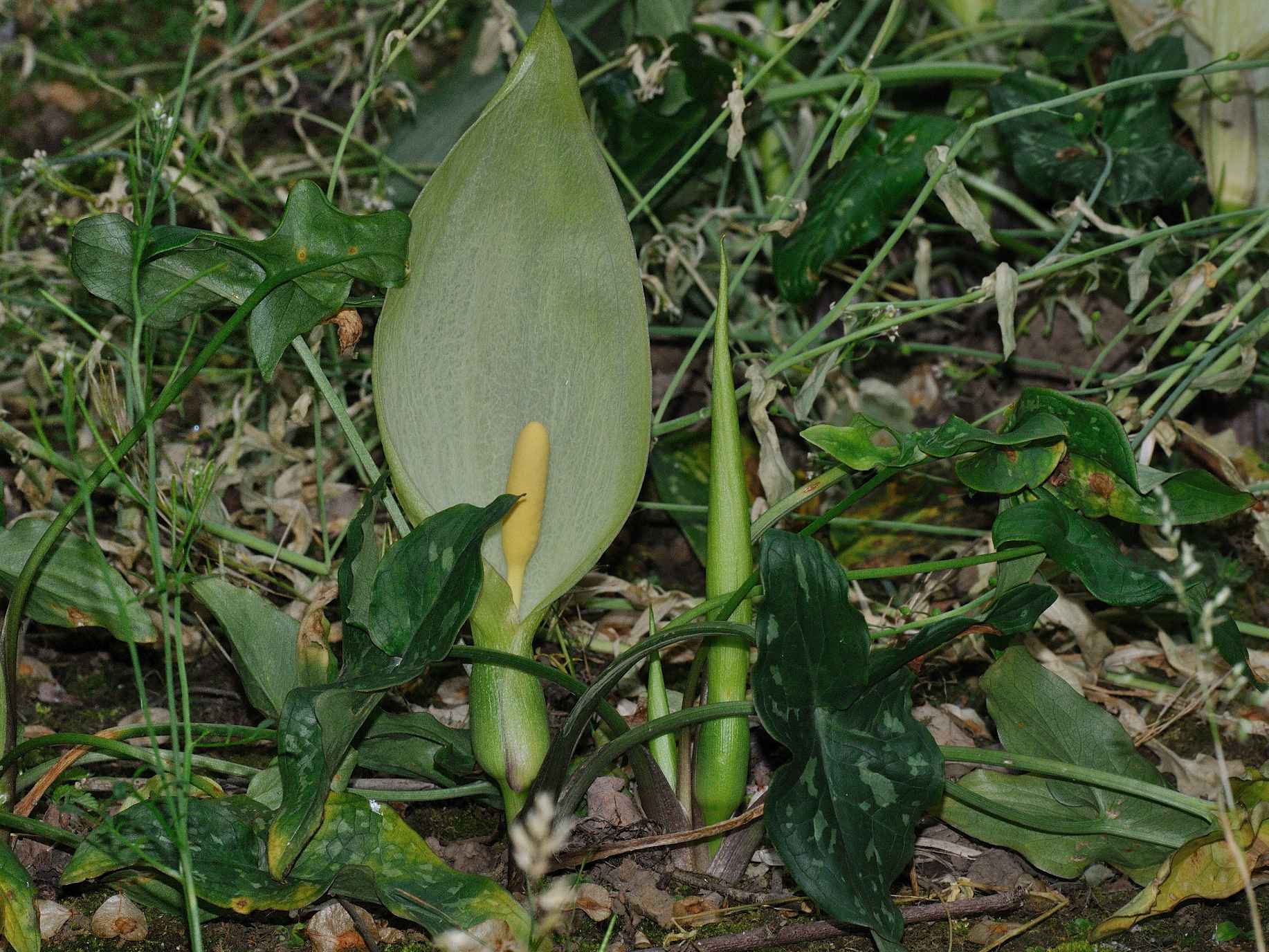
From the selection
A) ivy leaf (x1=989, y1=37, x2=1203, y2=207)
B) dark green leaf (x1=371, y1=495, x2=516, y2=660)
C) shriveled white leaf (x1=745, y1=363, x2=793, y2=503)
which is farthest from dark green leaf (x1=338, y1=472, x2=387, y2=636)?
ivy leaf (x1=989, y1=37, x2=1203, y2=207)

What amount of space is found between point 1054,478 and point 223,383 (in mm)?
929

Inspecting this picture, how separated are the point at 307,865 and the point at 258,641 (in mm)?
183

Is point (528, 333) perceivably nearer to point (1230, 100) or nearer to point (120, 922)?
point (120, 922)

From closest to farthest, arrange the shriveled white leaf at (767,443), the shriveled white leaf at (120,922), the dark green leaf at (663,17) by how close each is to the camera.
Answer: the shriveled white leaf at (120,922), the shriveled white leaf at (767,443), the dark green leaf at (663,17)

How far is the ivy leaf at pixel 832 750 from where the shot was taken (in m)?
0.70

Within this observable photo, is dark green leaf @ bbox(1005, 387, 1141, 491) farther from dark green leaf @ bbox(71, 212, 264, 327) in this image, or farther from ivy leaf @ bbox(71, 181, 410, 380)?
dark green leaf @ bbox(71, 212, 264, 327)

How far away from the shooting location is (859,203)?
47.9 inches

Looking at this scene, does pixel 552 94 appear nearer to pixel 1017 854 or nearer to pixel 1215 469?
pixel 1017 854

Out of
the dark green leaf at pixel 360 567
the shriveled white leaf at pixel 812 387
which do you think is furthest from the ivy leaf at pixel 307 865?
the shriveled white leaf at pixel 812 387

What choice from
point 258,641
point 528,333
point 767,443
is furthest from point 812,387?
point 258,641

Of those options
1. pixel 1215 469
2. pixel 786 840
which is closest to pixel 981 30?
pixel 1215 469

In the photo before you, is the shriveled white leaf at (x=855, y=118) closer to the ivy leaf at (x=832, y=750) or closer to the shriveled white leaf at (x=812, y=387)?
the shriveled white leaf at (x=812, y=387)

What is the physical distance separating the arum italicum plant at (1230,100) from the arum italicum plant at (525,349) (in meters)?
0.80

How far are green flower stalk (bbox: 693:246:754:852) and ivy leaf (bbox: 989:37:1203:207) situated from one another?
0.59m
